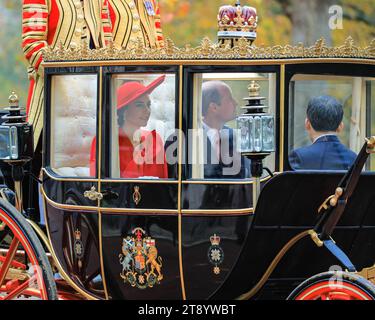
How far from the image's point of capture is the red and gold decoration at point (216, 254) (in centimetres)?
575

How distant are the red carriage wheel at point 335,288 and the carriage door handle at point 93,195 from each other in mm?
1161

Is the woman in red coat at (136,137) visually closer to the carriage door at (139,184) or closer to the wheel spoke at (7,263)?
the carriage door at (139,184)

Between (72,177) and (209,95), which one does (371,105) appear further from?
(72,177)

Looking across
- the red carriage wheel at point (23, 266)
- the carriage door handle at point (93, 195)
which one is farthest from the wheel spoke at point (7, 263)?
A: the carriage door handle at point (93, 195)

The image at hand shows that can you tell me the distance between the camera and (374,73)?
5.75 m

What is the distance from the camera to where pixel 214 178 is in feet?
19.2

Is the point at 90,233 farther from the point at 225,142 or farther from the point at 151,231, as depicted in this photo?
the point at 225,142

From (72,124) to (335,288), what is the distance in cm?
176

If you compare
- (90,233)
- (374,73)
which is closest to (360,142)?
(374,73)

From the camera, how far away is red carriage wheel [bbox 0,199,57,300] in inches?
229

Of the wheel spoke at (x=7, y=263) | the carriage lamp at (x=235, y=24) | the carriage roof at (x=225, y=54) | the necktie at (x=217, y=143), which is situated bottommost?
the wheel spoke at (x=7, y=263)

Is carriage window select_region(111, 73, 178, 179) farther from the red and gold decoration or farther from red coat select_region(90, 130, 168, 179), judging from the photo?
the red and gold decoration

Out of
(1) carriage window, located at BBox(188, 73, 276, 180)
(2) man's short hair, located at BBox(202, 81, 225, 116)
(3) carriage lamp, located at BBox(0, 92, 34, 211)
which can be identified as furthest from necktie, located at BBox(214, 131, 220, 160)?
(3) carriage lamp, located at BBox(0, 92, 34, 211)
